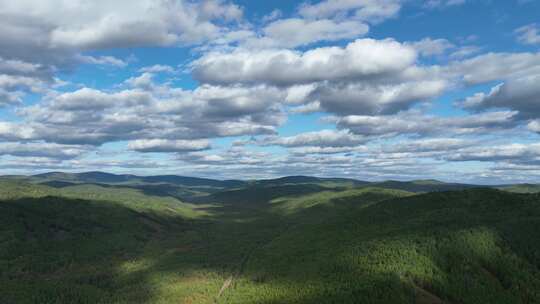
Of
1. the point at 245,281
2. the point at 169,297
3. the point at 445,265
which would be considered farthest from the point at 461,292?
the point at 169,297

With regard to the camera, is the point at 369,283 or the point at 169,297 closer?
the point at 369,283

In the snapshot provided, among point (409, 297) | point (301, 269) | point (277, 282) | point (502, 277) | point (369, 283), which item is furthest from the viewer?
point (301, 269)

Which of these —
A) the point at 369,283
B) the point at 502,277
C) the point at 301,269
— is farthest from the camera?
the point at 301,269

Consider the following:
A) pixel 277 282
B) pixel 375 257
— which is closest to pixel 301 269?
pixel 277 282

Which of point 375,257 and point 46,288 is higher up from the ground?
point 375,257

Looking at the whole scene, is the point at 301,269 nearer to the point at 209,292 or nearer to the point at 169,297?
the point at 209,292

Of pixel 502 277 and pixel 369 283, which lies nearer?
pixel 369 283

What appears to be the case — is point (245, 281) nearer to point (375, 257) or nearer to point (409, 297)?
point (375, 257)

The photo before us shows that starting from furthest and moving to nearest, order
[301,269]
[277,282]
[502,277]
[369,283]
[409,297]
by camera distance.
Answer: [301,269] < [277,282] < [502,277] < [369,283] < [409,297]

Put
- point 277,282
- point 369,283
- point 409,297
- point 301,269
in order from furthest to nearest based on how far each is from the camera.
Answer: point 301,269 < point 277,282 < point 369,283 < point 409,297

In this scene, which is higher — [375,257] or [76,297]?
[375,257]
